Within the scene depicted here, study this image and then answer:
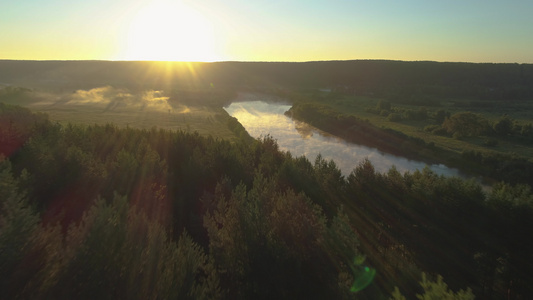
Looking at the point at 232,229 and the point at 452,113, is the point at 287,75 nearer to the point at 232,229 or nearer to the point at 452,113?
the point at 452,113

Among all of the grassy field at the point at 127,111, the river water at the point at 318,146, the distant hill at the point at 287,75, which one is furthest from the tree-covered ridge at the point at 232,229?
the distant hill at the point at 287,75

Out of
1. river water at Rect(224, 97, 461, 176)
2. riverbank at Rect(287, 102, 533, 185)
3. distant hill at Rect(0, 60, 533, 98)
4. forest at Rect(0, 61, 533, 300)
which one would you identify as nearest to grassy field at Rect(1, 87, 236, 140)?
river water at Rect(224, 97, 461, 176)

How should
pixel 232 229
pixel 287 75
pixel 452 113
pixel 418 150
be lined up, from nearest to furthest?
1. pixel 232 229
2. pixel 418 150
3. pixel 452 113
4. pixel 287 75

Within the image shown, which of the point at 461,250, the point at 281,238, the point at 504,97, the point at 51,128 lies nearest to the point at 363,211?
the point at 461,250

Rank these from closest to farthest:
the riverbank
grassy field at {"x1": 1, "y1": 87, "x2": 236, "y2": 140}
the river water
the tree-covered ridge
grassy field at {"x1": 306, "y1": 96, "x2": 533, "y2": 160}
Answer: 1. the tree-covered ridge
2. the riverbank
3. the river water
4. grassy field at {"x1": 306, "y1": 96, "x2": 533, "y2": 160}
5. grassy field at {"x1": 1, "y1": 87, "x2": 236, "y2": 140}

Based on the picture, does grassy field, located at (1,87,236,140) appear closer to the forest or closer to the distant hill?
the forest

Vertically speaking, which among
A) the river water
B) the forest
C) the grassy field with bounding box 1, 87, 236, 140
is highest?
the forest

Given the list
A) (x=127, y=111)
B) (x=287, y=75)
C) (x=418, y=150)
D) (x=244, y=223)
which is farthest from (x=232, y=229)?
(x=287, y=75)
